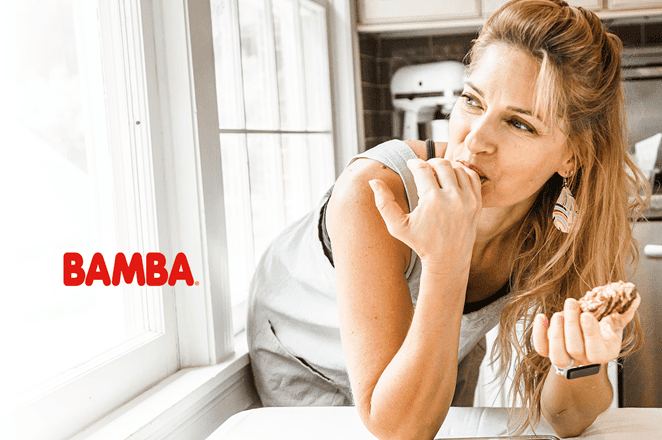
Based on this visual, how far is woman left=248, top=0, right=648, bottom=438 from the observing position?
865 millimetres

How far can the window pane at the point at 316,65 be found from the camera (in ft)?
7.44

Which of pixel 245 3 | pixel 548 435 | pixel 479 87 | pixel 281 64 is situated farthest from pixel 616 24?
pixel 548 435

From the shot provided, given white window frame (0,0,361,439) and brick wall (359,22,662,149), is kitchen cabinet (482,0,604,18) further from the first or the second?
white window frame (0,0,361,439)

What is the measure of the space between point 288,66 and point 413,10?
0.74 meters

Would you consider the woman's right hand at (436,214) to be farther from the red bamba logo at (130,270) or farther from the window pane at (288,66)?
the window pane at (288,66)

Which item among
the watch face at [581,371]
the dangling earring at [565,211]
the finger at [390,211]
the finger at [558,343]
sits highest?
the finger at [390,211]

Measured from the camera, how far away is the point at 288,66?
209cm

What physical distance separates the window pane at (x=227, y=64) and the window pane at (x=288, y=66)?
352mm

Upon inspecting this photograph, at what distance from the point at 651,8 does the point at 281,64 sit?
1521 millimetres

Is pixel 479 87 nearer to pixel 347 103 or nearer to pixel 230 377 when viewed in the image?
pixel 230 377

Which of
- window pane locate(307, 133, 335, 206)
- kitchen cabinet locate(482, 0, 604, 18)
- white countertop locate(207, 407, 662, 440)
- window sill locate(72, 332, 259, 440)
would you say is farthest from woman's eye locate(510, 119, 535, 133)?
kitchen cabinet locate(482, 0, 604, 18)

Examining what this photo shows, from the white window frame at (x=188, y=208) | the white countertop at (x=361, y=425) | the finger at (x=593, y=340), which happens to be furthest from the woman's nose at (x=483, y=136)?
the white window frame at (x=188, y=208)

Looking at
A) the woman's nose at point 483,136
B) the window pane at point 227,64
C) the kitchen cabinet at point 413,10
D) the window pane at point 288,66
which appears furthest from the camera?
the kitchen cabinet at point 413,10

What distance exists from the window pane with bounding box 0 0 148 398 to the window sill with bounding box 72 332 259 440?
115 mm
